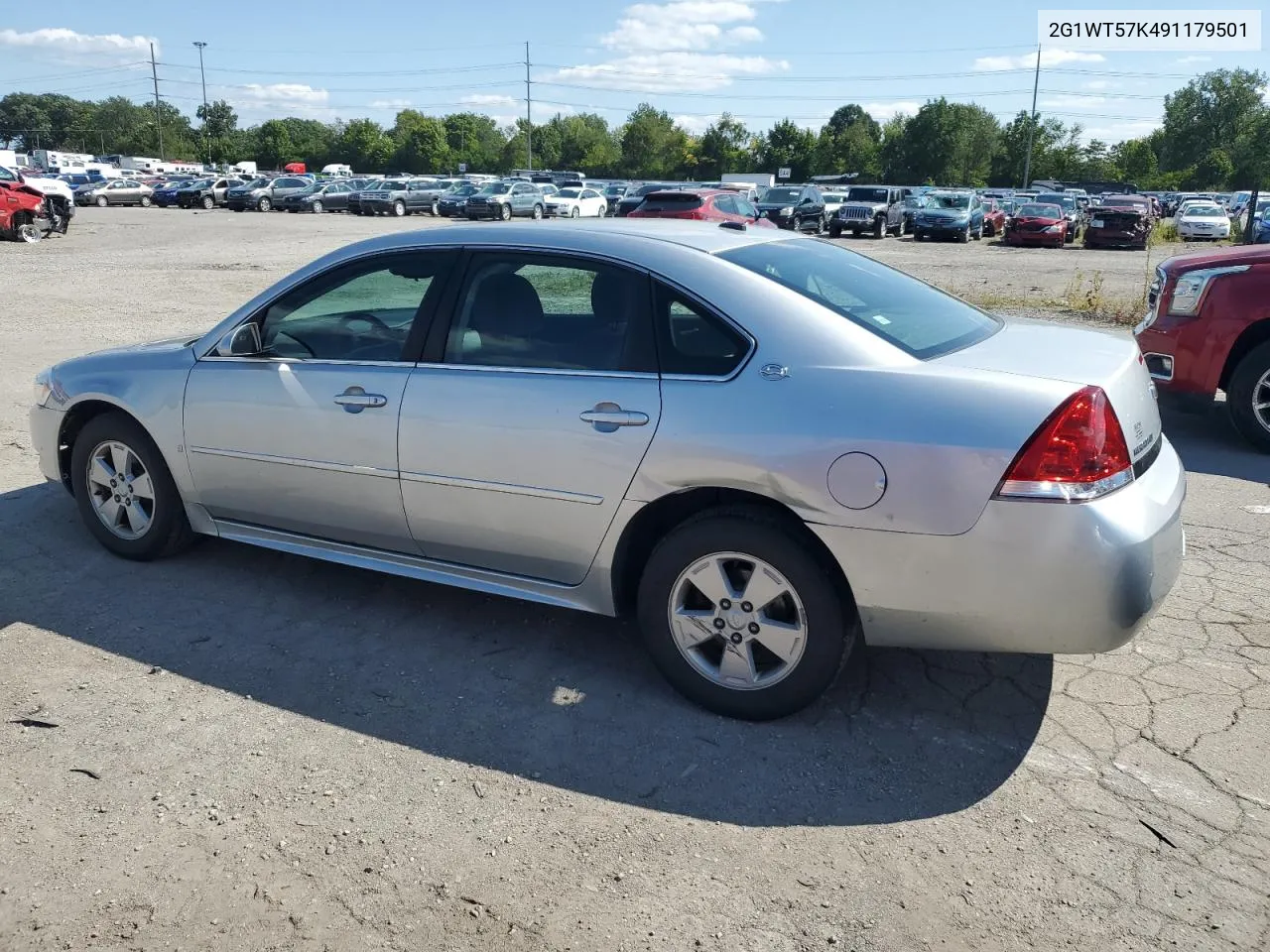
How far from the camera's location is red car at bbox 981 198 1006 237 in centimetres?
3931

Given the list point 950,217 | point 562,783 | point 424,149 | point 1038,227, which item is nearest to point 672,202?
point 950,217

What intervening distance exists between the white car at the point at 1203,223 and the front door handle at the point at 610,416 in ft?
131

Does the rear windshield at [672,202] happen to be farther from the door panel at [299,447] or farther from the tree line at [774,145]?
the tree line at [774,145]

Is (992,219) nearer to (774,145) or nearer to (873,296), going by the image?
(873,296)

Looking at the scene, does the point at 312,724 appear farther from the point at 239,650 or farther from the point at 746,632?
the point at 746,632

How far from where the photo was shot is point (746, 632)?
11.1 feet

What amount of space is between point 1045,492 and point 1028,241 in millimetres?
33965

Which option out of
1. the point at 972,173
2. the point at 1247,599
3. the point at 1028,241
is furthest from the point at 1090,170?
the point at 1247,599

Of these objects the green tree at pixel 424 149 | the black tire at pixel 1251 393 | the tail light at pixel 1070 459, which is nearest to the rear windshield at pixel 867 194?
the black tire at pixel 1251 393

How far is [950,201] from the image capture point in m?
36.1

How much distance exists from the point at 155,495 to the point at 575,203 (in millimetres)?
38161

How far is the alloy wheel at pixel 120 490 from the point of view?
4.75m

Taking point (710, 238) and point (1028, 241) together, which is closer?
point (710, 238)

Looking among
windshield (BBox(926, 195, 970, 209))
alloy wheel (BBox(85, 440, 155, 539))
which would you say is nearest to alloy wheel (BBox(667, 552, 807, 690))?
alloy wheel (BBox(85, 440, 155, 539))
